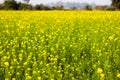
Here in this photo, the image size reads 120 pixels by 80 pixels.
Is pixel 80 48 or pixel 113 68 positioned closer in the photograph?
pixel 113 68

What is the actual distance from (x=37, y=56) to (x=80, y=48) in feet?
3.46

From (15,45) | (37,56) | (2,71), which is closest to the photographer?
(2,71)

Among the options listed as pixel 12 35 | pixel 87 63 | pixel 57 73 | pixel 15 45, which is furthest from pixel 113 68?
pixel 12 35

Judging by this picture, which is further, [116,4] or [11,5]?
[11,5]

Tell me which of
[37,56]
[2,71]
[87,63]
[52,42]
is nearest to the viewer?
[2,71]

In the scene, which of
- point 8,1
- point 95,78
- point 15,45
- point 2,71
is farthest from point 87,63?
point 8,1

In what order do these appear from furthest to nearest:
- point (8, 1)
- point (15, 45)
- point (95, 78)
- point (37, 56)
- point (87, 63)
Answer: point (8, 1), point (15, 45), point (37, 56), point (87, 63), point (95, 78)

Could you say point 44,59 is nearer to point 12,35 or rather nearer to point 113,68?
point 113,68

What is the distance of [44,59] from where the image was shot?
6.38 metres

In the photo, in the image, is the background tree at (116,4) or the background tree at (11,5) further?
the background tree at (11,5)

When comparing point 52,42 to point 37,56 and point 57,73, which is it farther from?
point 57,73

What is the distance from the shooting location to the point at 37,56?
280 inches

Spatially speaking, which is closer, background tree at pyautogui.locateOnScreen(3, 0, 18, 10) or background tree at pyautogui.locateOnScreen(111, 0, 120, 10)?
background tree at pyautogui.locateOnScreen(111, 0, 120, 10)

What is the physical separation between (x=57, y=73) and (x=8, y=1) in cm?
4525
